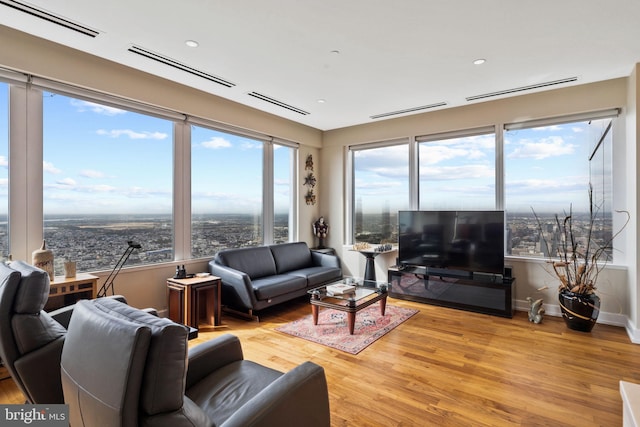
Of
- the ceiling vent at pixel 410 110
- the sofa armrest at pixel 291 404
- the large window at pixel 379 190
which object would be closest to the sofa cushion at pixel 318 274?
the large window at pixel 379 190

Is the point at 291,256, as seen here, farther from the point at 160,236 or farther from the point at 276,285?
the point at 160,236

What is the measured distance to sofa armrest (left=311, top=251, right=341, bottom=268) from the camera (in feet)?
17.0

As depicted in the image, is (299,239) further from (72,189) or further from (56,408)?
(56,408)

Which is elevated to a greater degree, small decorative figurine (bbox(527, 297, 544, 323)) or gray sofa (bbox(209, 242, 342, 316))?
gray sofa (bbox(209, 242, 342, 316))

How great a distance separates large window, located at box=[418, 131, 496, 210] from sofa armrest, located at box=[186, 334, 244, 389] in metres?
3.98

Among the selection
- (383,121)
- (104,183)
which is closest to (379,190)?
(383,121)

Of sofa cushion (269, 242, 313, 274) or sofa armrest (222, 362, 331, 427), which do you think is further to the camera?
sofa cushion (269, 242, 313, 274)

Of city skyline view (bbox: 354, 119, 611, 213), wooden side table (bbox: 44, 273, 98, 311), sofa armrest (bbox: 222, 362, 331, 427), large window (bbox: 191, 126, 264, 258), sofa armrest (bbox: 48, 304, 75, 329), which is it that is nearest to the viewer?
sofa armrest (bbox: 222, 362, 331, 427)

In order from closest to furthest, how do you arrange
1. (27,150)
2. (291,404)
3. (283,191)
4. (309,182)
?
(291,404)
(27,150)
(283,191)
(309,182)

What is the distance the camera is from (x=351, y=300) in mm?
3422

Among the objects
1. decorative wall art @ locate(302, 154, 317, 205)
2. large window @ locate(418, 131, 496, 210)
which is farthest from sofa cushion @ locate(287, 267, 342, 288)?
large window @ locate(418, 131, 496, 210)

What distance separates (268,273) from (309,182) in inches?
79.7

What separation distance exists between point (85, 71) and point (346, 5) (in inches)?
101

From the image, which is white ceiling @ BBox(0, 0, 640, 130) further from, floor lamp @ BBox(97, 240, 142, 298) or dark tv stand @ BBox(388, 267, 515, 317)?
dark tv stand @ BBox(388, 267, 515, 317)
